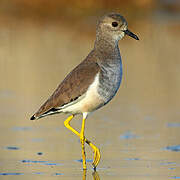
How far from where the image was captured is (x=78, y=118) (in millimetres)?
10773

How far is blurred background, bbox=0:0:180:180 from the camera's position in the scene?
7902 mm

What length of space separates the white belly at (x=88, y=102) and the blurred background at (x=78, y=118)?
625 mm

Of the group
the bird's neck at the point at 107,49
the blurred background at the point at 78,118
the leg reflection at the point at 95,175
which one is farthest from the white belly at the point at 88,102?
the leg reflection at the point at 95,175

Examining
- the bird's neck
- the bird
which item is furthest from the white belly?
the bird's neck

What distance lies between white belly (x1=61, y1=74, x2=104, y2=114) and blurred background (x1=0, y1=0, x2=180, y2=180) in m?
0.62

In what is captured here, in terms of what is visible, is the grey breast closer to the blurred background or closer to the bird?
the bird

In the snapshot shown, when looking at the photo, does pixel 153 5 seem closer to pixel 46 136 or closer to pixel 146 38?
pixel 146 38

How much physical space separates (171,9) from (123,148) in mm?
19531

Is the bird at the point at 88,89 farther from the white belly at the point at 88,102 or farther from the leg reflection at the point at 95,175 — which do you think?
the leg reflection at the point at 95,175

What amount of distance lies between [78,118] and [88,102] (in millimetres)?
→ 3054

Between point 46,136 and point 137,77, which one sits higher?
point 137,77

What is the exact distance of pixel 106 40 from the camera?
8.14m

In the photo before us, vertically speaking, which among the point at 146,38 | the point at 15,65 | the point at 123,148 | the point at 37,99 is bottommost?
the point at 123,148

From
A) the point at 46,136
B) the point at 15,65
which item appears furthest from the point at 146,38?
the point at 46,136
